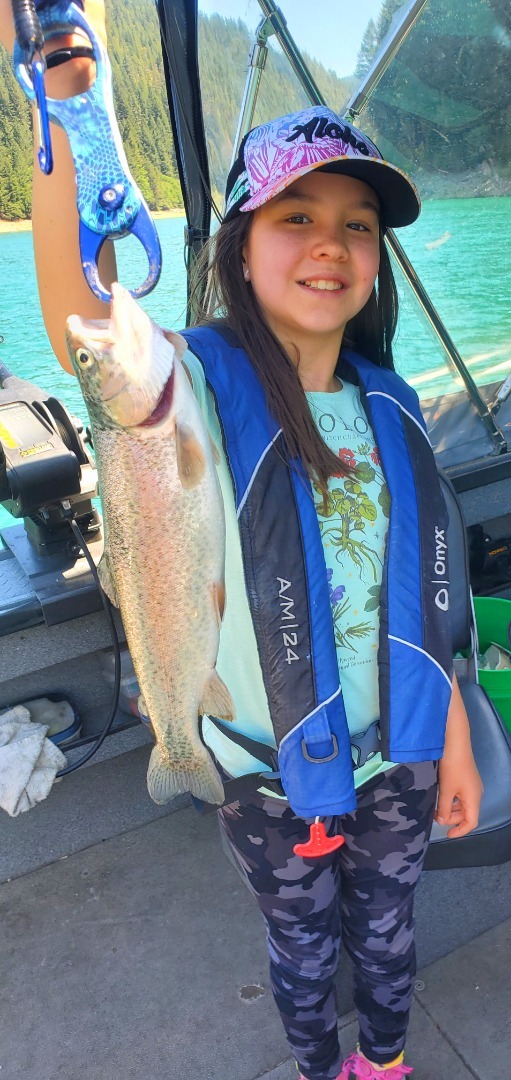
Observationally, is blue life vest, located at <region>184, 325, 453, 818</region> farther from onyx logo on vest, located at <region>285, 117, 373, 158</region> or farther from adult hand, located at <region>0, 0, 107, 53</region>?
adult hand, located at <region>0, 0, 107, 53</region>

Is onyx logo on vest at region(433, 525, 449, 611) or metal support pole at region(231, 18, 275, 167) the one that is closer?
onyx logo on vest at region(433, 525, 449, 611)

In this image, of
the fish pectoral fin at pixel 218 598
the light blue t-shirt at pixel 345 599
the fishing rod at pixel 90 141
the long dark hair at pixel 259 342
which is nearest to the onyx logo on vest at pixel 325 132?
the long dark hair at pixel 259 342

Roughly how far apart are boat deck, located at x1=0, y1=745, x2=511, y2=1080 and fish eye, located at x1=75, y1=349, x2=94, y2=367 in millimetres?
2207

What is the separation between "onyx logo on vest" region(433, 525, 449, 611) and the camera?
62.7 inches

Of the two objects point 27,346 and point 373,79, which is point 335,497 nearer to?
point 373,79

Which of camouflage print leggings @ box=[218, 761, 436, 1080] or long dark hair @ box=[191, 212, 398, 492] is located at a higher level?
long dark hair @ box=[191, 212, 398, 492]

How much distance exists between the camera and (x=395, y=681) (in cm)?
155

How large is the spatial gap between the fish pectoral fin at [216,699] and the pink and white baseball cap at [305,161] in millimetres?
956

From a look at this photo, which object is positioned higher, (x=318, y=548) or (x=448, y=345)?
(x=448, y=345)

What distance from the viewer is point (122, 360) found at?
1024mm

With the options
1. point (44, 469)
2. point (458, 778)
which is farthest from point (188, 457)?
point (44, 469)

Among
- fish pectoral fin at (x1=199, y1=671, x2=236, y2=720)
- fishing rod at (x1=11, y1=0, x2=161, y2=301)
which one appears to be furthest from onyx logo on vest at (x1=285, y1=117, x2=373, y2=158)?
fish pectoral fin at (x1=199, y1=671, x2=236, y2=720)

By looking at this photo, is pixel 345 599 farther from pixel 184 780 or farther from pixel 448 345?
pixel 448 345

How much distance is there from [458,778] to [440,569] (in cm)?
57
